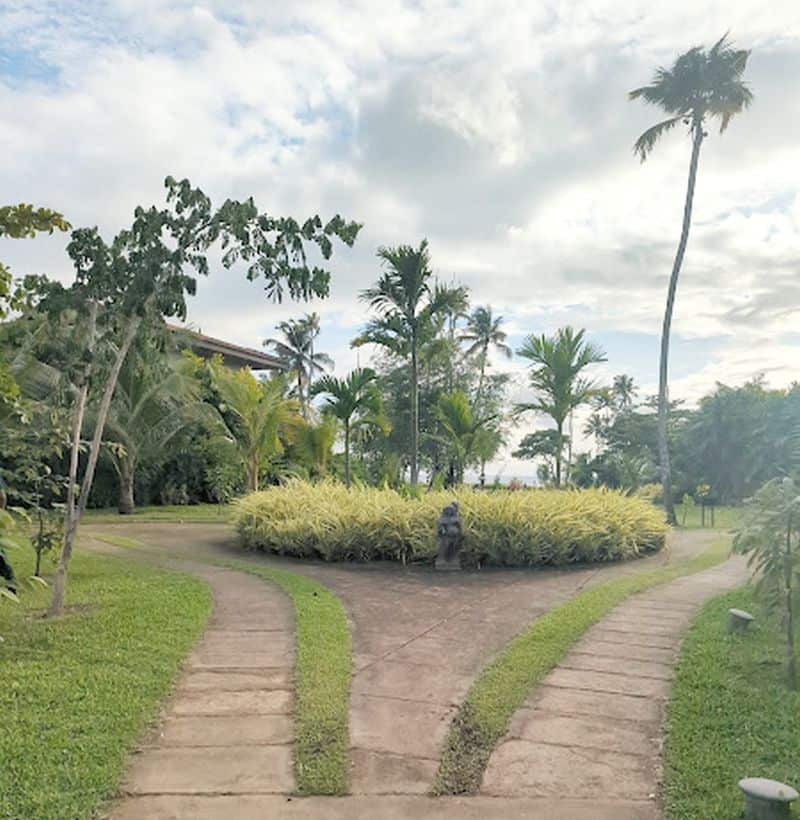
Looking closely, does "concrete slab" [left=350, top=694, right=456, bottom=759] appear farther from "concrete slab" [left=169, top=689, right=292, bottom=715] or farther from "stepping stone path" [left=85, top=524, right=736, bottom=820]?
"concrete slab" [left=169, top=689, right=292, bottom=715]

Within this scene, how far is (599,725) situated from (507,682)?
2.28 ft

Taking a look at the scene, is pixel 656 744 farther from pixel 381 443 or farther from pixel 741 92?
pixel 381 443

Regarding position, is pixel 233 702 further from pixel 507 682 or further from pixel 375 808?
pixel 507 682

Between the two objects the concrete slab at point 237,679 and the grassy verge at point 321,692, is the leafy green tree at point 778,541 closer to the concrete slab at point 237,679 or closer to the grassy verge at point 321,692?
the grassy verge at point 321,692

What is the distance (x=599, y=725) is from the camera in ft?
12.0

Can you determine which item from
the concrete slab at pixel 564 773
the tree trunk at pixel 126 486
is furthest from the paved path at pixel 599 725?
the tree trunk at pixel 126 486

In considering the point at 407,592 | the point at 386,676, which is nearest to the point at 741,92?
the point at 407,592

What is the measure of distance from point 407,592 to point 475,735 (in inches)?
145

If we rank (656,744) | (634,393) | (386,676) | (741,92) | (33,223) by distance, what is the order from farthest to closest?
(634,393) < (741,92) < (386,676) < (33,223) < (656,744)

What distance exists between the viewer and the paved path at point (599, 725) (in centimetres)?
302

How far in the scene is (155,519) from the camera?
47.3 ft

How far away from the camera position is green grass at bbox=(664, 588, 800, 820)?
2.91 metres

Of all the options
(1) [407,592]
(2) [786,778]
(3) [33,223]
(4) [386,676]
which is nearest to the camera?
(2) [786,778]

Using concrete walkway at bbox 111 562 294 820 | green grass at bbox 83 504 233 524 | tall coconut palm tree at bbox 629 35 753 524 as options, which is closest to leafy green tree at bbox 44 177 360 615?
concrete walkway at bbox 111 562 294 820
